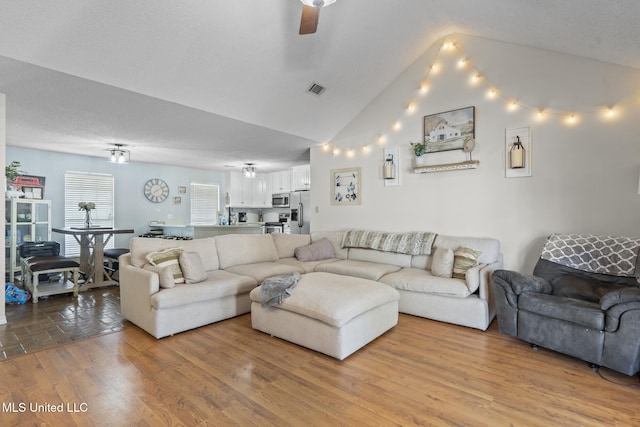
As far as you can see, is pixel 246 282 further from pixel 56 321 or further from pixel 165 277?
pixel 56 321

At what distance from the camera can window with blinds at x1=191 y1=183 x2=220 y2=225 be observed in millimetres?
8438

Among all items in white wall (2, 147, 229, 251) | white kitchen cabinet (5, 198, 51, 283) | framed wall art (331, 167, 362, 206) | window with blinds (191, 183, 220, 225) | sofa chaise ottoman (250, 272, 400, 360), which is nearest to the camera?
sofa chaise ottoman (250, 272, 400, 360)

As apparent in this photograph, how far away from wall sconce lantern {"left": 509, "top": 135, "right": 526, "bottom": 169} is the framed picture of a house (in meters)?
0.52

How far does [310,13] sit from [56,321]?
3.98m

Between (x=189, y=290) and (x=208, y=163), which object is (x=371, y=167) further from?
(x=208, y=163)

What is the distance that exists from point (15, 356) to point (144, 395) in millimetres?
1446

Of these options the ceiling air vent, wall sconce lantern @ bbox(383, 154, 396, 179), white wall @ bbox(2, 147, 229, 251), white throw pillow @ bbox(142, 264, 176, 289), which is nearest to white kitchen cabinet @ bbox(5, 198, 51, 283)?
white wall @ bbox(2, 147, 229, 251)

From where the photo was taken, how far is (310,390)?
211 cm

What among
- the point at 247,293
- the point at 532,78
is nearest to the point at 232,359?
the point at 247,293

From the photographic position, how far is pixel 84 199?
21.4 ft

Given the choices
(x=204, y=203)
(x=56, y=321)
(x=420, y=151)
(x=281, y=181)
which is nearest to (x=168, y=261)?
(x=56, y=321)

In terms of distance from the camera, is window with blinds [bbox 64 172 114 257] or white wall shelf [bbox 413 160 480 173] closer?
white wall shelf [bbox 413 160 480 173]

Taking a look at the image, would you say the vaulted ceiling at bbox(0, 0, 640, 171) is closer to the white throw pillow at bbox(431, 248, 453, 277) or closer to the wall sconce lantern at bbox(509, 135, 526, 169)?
the wall sconce lantern at bbox(509, 135, 526, 169)

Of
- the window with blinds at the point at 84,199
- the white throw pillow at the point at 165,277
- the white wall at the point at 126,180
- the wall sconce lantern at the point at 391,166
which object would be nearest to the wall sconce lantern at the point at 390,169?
the wall sconce lantern at the point at 391,166
